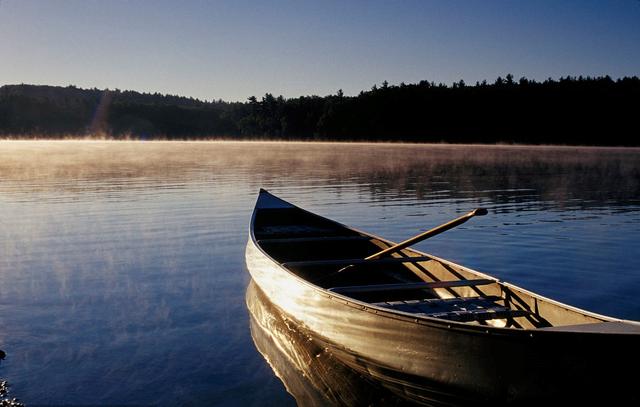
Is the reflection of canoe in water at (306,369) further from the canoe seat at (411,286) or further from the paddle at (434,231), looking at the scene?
the paddle at (434,231)

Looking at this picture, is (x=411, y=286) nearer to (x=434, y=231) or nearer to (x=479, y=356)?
(x=434, y=231)

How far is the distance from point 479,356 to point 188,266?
32.5ft

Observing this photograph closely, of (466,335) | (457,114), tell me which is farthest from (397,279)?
(457,114)

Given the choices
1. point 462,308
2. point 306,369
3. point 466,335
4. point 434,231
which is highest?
point 434,231

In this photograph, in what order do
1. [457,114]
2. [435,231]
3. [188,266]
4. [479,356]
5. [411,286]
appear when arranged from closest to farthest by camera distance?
1. [479,356]
2. [411,286]
3. [435,231]
4. [188,266]
5. [457,114]

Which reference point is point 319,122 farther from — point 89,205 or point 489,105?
point 89,205

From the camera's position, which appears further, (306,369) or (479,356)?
(306,369)

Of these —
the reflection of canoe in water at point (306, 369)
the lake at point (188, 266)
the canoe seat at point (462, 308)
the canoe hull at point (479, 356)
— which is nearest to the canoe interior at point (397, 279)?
the canoe seat at point (462, 308)

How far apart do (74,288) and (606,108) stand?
12287 centimetres

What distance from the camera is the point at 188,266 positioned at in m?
14.1

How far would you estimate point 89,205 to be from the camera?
25.1m

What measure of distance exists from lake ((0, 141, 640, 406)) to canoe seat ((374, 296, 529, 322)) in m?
2.04

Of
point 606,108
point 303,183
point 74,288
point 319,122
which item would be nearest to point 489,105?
point 606,108

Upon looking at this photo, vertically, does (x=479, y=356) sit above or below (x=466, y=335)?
below
